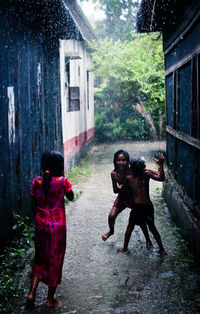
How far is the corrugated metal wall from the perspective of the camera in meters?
4.39

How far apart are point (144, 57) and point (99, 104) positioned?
29.3ft

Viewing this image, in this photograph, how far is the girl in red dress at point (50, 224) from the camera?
3398 millimetres

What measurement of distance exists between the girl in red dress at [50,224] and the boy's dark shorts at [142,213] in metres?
1.39

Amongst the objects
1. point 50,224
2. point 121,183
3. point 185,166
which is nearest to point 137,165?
point 121,183

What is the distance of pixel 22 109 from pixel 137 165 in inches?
74.7

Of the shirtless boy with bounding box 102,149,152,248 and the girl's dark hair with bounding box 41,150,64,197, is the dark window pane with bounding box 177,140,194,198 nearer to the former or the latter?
the shirtless boy with bounding box 102,149,152,248

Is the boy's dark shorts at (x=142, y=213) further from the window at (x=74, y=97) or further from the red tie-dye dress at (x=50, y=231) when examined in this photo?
the window at (x=74, y=97)

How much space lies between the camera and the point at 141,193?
4598 mm

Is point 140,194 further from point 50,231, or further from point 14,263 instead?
point 14,263

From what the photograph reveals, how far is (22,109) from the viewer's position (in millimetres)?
5156

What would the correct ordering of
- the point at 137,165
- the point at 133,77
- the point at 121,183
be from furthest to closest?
the point at 133,77
the point at 121,183
the point at 137,165

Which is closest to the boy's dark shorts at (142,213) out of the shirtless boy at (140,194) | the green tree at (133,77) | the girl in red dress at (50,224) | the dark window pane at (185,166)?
the shirtless boy at (140,194)

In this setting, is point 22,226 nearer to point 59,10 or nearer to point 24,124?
point 24,124

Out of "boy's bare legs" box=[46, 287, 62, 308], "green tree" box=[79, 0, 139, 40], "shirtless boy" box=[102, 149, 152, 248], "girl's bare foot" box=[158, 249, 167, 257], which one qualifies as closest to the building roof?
"shirtless boy" box=[102, 149, 152, 248]
